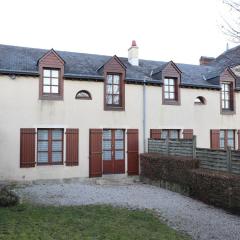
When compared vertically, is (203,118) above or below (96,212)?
above

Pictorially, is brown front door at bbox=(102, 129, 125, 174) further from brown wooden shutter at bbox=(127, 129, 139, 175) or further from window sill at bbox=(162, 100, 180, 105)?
window sill at bbox=(162, 100, 180, 105)

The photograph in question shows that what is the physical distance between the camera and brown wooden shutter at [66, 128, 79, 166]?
1720cm

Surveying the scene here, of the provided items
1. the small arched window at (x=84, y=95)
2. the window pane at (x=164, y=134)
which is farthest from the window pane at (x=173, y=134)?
the small arched window at (x=84, y=95)

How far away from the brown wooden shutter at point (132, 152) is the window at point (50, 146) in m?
3.73

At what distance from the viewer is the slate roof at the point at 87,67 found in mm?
16994

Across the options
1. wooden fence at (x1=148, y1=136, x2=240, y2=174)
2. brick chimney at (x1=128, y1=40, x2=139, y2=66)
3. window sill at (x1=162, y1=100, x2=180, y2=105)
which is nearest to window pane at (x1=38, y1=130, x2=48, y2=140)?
wooden fence at (x1=148, y1=136, x2=240, y2=174)

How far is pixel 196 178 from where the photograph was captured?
42.4 ft

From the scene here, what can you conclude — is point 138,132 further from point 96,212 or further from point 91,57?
point 96,212

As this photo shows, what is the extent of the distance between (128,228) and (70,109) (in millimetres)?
10123

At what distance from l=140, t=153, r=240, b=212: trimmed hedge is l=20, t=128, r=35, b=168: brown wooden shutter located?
579cm

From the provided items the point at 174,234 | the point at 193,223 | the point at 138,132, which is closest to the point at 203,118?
the point at 138,132

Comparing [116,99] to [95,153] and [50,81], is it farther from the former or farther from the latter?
[50,81]

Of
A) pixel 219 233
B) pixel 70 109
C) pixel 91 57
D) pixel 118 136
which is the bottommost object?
pixel 219 233

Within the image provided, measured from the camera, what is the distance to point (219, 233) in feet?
27.6
